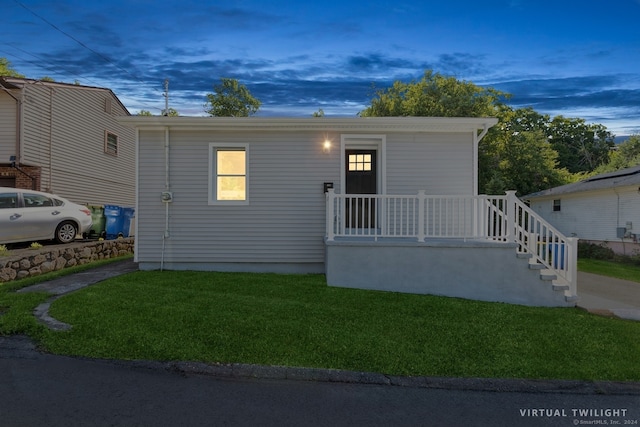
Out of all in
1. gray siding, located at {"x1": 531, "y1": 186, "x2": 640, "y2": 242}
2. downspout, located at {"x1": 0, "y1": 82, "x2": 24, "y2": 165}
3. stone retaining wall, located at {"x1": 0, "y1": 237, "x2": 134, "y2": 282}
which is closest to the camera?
stone retaining wall, located at {"x1": 0, "y1": 237, "x2": 134, "y2": 282}

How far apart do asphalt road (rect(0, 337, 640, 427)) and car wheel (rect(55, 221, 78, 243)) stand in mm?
6372

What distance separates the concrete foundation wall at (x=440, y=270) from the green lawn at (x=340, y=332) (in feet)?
1.74

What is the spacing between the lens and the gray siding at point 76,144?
40.6 ft

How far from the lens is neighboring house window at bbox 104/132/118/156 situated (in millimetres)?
15562

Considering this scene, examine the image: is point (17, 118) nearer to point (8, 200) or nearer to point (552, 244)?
point (8, 200)

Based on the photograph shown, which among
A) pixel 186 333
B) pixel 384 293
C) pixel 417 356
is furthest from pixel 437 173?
pixel 186 333

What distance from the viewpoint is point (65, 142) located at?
13461mm

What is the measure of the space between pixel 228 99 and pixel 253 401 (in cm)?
2580

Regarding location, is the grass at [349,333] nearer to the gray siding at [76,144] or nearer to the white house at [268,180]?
the white house at [268,180]

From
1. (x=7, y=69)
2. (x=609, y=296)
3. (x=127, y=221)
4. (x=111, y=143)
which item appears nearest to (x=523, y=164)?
(x=609, y=296)

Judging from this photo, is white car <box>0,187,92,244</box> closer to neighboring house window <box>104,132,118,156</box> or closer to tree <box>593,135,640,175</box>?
neighboring house window <box>104,132,118,156</box>

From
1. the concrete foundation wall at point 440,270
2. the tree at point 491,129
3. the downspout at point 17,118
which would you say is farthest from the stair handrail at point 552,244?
the tree at point 491,129

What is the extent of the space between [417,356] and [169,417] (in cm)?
243

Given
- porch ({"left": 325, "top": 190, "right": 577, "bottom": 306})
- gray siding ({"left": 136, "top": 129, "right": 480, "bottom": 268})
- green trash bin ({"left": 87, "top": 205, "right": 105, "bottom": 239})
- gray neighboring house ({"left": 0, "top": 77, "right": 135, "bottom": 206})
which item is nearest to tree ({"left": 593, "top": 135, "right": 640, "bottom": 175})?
porch ({"left": 325, "top": 190, "right": 577, "bottom": 306})
